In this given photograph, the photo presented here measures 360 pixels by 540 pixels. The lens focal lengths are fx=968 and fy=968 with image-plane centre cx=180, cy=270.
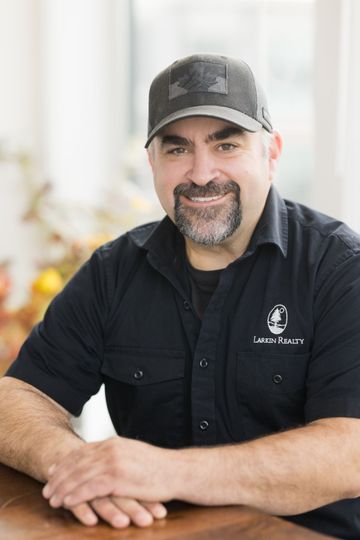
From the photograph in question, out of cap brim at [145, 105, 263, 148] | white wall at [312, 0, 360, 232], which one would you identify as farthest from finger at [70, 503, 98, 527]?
white wall at [312, 0, 360, 232]

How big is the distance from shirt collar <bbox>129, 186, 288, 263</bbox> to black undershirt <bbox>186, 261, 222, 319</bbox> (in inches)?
2.5

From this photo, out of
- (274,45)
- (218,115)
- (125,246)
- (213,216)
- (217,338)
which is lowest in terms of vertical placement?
(217,338)

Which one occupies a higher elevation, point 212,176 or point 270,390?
point 212,176

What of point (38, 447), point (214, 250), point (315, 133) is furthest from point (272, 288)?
point (315, 133)

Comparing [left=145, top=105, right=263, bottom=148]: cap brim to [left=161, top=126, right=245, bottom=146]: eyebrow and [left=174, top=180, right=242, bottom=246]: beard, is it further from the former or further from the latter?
[left=174, top=180, right=242, bottom=246]: beard

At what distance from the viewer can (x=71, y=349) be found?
2211 mm

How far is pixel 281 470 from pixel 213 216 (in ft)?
2.08

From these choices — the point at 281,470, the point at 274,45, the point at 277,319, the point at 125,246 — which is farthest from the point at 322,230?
the point at 274,45

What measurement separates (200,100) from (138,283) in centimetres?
45

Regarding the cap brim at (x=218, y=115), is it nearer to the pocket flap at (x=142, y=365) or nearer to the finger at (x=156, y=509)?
the pocket flap at (x=142, y=365)

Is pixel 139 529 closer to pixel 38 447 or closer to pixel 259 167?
pixel 38 447

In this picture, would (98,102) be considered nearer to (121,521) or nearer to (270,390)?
(270,390)

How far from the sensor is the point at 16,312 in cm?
296

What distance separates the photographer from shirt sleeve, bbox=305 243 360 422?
1.86 metres
